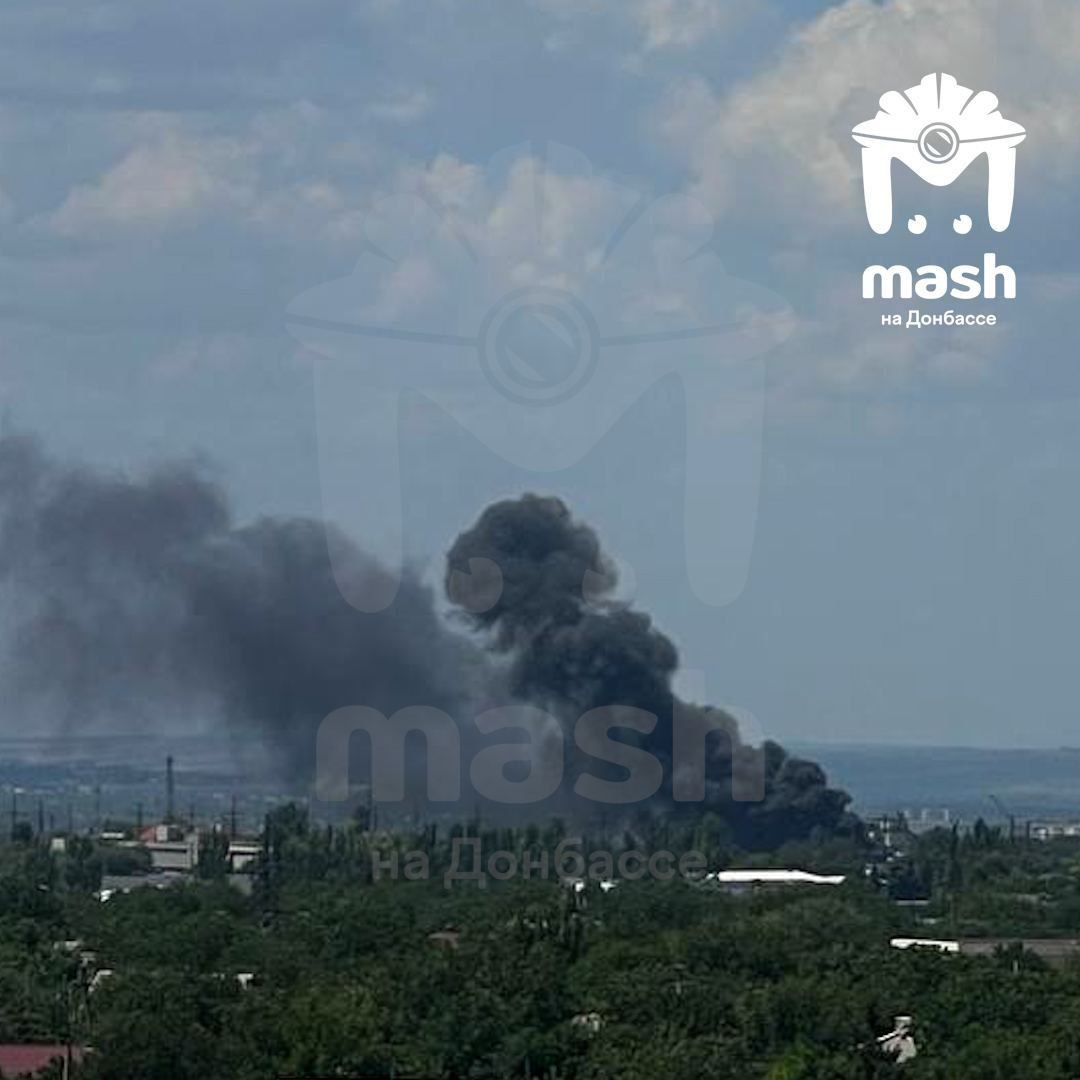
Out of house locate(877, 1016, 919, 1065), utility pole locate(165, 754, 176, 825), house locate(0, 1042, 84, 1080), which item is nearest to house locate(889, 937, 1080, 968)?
house locate(877, 1016, 919, 1065)

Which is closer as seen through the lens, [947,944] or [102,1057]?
[102,1057]

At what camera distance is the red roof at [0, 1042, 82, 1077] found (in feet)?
160

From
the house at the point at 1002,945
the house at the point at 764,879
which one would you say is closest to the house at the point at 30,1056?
the house at the point at 1002,945

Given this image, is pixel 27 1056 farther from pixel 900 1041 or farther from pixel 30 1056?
pixel 900 1041

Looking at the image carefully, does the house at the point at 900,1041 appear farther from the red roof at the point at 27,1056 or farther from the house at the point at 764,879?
the house at the point at 764,879

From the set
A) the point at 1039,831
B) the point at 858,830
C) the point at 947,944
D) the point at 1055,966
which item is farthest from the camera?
the point at 1039,831

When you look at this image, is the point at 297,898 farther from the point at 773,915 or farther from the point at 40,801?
the point at 40,801

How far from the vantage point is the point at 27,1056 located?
169ft

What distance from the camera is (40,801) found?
194 metres

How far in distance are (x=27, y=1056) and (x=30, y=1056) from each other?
11 cm

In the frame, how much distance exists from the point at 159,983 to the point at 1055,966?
23343 mm

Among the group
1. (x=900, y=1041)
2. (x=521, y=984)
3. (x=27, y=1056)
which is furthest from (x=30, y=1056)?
(x=900, y=1041)

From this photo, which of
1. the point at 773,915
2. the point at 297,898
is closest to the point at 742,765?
the point at 297,898

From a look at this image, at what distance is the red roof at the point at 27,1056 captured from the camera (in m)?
48.7
